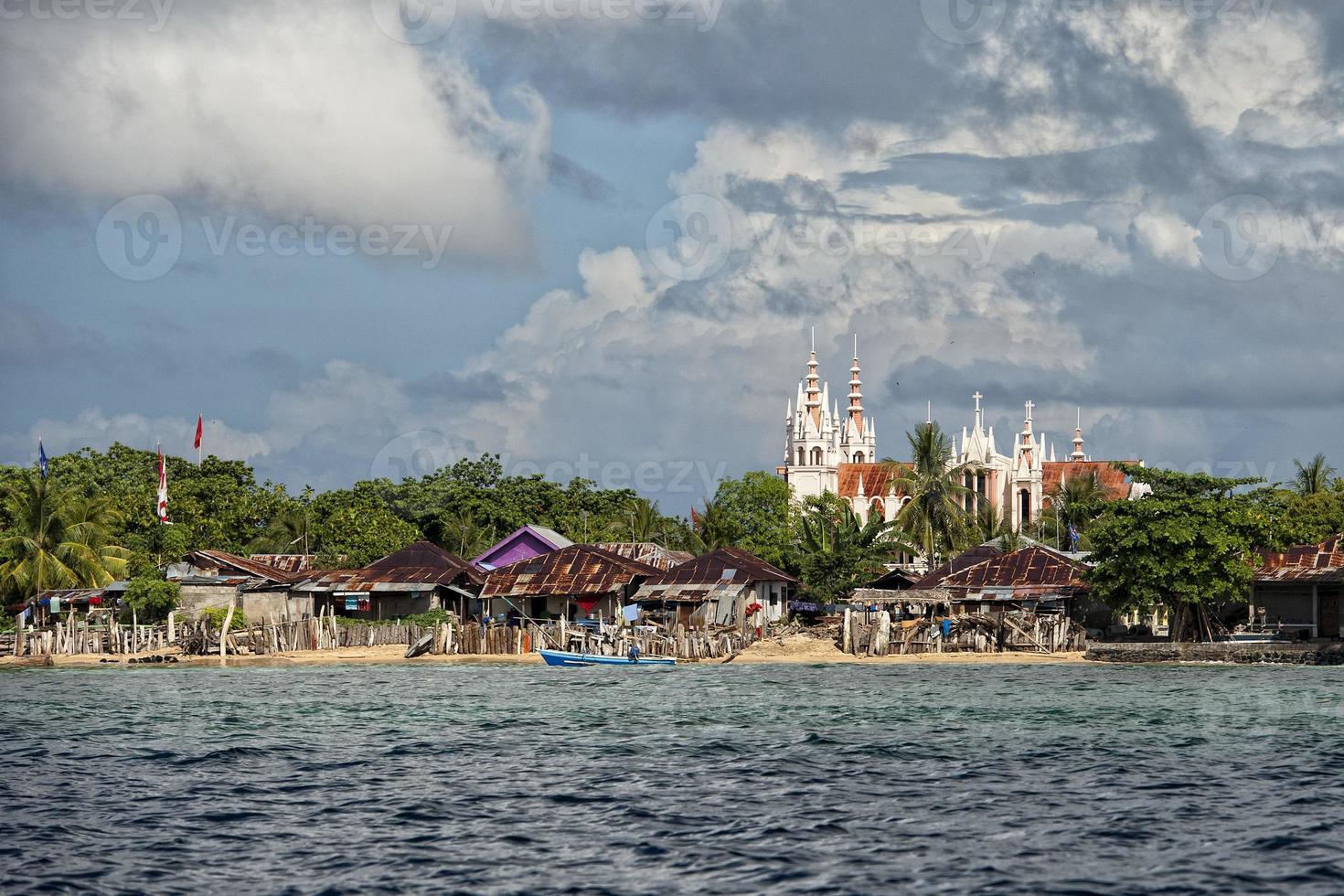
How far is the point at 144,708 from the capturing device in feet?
127

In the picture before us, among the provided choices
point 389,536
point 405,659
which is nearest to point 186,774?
point 405,659

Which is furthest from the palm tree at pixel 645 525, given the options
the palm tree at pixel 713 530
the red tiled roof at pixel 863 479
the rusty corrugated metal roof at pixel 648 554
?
the red tiled roof at pixel 863 479

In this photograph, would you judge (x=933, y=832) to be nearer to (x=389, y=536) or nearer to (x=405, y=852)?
(x=405, y=852)

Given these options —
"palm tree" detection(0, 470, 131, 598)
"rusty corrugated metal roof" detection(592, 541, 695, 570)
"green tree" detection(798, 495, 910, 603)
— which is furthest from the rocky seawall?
"palm tree" detection(0, 470, 131, 598)

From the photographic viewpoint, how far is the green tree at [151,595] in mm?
59406

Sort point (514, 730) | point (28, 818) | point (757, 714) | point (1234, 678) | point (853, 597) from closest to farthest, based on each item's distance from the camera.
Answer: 1. point (28, 818)
2. point (514, 730)
3. point (757, 714)
4. point (1234, 678)
5. point (853, 597)

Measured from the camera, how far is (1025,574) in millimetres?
58812

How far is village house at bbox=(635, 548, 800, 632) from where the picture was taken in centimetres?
5941

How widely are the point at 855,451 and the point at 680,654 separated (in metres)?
94.4

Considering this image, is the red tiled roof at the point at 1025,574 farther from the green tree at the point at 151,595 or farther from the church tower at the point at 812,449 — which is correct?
the church tower at the point at 812,449

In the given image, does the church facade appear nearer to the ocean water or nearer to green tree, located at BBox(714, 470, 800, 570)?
green tree, located at BBox(714, 470, 800, 570)

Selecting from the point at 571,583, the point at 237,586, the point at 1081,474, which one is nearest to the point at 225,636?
the point at 237,586

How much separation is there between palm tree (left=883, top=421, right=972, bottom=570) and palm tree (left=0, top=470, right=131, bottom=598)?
39831 millimetres

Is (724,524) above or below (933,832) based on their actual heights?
above
